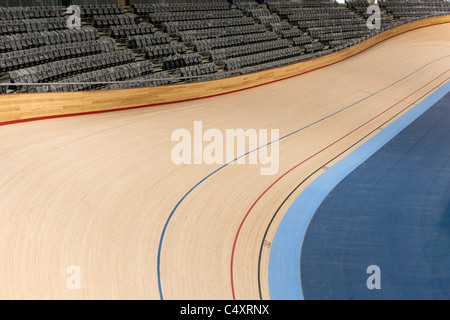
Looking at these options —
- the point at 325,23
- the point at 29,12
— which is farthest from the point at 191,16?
the point at 325,23

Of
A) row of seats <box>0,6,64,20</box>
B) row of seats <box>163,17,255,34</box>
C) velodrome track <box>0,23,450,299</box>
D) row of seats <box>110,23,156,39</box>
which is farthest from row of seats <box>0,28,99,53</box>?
velodrome track <box>0,23,450,299</box>

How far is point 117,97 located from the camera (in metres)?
5.82

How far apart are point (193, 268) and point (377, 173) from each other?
306 cm

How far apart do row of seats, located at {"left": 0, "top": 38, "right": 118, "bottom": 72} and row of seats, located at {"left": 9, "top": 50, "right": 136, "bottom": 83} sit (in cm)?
22

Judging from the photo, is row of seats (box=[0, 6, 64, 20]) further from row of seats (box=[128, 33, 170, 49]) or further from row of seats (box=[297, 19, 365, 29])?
row of seats (box=[297, 19, 365, 29])

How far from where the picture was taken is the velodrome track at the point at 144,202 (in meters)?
2.81

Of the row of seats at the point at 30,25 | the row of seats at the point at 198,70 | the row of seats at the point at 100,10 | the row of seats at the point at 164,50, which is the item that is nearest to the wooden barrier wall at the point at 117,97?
the row of seats at the point at 198,70

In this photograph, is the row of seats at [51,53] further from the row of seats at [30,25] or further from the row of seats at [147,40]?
the row of seats at [30,25]

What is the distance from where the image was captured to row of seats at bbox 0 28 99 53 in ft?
20.4

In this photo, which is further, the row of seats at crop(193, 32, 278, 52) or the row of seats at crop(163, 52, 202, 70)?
the row of seats at crop(193, 32, 278, 52)

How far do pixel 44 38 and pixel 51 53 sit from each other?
0.43 metres

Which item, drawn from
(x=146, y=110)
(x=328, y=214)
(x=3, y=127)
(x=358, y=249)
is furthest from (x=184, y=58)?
(x=358, y=249)

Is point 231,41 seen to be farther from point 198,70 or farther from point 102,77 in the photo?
point 102,77

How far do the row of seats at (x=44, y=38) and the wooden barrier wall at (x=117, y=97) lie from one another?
1856 mm
